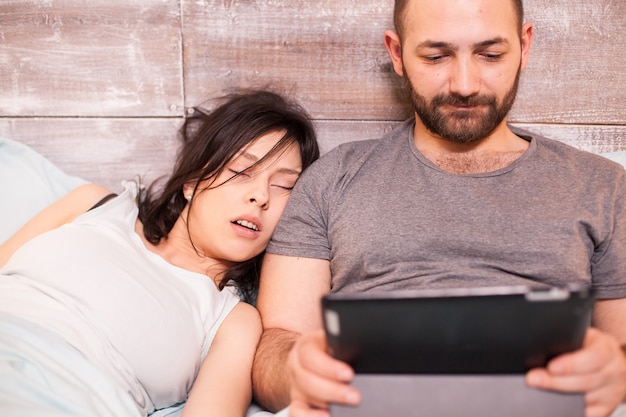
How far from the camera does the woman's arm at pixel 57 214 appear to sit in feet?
4.32

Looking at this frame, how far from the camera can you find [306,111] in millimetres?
1561

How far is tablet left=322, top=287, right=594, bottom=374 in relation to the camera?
0.64 m

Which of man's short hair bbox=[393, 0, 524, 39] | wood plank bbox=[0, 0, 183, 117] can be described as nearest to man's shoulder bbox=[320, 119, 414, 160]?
man's short hair bbox=[393, 0, 524, 39]

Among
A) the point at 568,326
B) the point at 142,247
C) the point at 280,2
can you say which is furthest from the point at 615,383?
the point at 280,2

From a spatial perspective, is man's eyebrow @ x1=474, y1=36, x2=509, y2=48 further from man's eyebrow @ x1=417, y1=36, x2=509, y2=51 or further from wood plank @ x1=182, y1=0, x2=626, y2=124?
wood plank @ x1=182, y1=0, x2=626, y2=124

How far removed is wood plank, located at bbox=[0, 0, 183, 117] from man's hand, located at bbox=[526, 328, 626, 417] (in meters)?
1.17

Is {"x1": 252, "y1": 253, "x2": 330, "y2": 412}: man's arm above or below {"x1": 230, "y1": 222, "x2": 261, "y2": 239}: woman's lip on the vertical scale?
below

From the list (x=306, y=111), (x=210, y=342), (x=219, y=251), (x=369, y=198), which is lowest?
(x=210, y=342)

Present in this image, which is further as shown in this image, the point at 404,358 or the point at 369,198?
the point at 369,198

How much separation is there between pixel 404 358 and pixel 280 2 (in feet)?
3.65

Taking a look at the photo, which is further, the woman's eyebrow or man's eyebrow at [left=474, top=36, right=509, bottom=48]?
the woman's eyebrow

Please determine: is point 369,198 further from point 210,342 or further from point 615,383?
point 615,383

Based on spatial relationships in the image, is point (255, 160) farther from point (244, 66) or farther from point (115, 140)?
point (115, 140)

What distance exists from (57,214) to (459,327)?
3.39 ft
